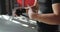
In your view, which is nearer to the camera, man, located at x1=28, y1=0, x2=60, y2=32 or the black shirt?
man, located at x1=28, y1=0, x2=60, y2=32

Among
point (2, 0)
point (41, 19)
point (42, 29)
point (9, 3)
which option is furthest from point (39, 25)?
point (2, 0)

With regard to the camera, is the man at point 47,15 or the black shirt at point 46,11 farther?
the black shirt at point 46,11

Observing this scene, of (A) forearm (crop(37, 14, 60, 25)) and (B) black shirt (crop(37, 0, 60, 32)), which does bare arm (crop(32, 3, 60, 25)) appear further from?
(B) black shirt (crop(37, 0, 60, 32))

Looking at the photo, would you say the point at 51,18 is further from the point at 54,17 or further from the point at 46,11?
the point at 46,11

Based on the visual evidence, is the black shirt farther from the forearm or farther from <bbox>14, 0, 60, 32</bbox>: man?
the forearm

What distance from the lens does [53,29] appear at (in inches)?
32.7

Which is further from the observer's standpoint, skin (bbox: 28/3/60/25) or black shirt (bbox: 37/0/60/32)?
black shirt (bbox: 37/0/60/32)

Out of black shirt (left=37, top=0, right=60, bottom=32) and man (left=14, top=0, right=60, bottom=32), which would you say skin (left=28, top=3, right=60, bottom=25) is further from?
black shirt (left=37, top=0, right=60, bottom=32)

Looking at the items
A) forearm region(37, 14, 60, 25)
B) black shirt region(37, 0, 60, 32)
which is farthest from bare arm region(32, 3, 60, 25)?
black shirt region(37, 0, 60, 32)

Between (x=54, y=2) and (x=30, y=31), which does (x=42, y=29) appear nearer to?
(x=54, y=2)

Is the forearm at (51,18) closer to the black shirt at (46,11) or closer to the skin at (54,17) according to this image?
the skin at (54,17)

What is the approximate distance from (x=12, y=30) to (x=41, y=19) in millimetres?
2767

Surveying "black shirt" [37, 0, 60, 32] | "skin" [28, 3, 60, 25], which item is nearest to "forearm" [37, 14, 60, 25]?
"skin" [28, 3, 60, 25]

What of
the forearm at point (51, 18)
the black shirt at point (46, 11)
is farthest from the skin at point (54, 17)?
the black shirt at point (46, 11)
